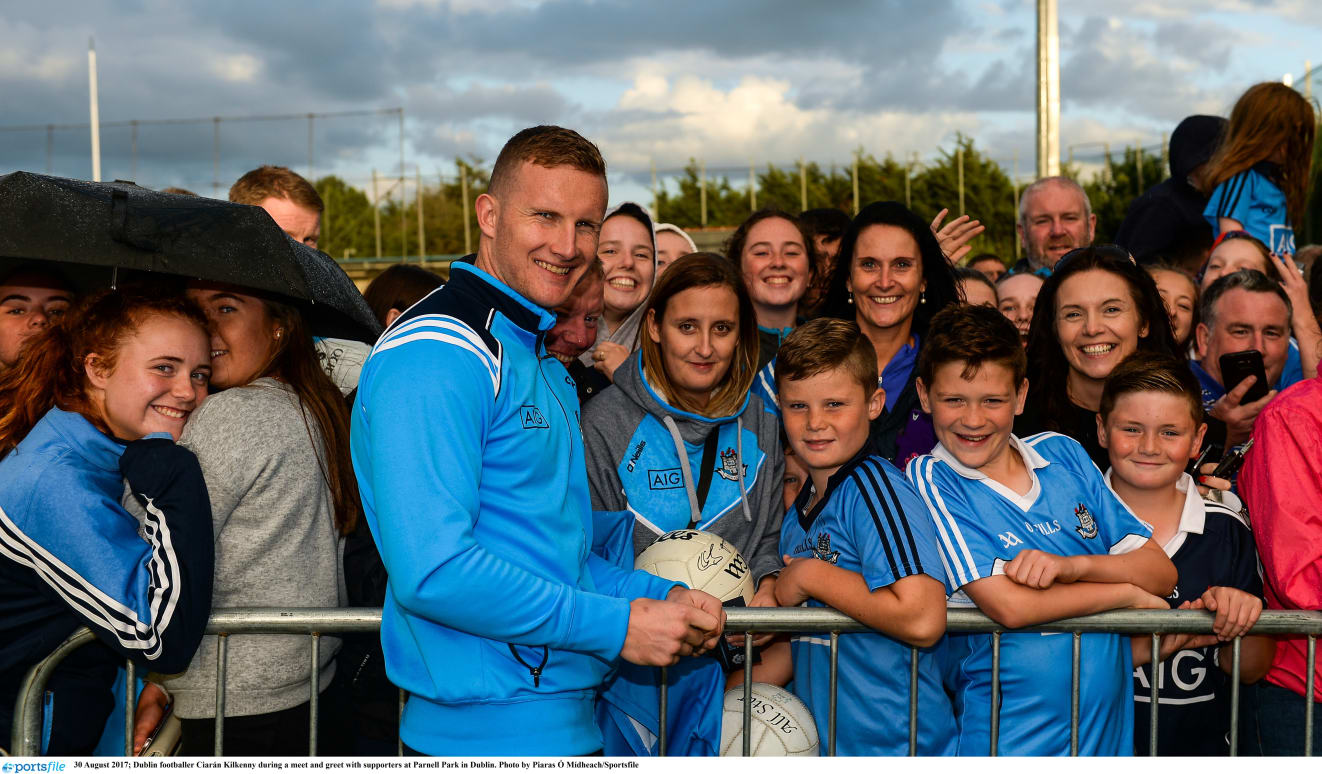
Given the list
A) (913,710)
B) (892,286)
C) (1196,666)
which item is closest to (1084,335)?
(892,286)

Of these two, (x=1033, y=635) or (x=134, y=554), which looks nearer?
(x=134, y=554)

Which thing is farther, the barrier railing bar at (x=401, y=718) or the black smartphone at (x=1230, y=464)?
the black smartphone at (x=1230, y=464)

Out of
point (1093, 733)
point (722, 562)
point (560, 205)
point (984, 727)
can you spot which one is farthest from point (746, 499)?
point (560, 205)

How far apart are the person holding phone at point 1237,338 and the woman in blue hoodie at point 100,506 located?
4108mm

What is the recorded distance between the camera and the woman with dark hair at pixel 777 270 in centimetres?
542

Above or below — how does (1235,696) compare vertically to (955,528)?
below

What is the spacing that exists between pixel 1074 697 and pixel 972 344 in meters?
1.19

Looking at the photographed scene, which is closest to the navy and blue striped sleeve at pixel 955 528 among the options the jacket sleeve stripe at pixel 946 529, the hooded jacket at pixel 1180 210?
the jacket sleeve stripe at pixel 946 529

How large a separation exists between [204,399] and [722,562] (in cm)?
169

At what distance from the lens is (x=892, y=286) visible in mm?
4547

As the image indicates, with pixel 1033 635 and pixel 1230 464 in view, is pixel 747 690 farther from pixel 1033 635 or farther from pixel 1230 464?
pixel 1230 464

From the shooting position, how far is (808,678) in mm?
3387

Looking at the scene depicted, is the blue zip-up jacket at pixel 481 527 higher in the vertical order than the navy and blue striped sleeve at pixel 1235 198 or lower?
lower

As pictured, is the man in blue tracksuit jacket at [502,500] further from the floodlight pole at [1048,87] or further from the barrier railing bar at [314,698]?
the floodlight pole at [1048,87]
